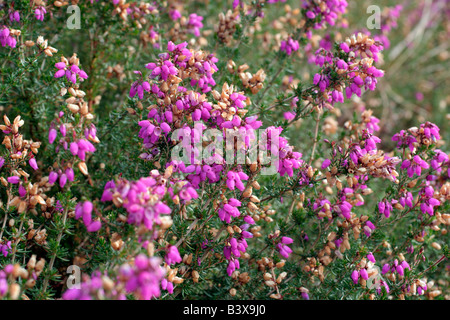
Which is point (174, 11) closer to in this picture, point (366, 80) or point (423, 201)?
point (366, 80)

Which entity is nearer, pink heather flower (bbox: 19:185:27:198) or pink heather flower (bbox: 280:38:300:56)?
pink heather flower (bbox: 19:185:27:198)

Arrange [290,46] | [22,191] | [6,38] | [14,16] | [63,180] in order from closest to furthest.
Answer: [63,180] < [22,191] < [6,38] < [14,16] < [290,46]

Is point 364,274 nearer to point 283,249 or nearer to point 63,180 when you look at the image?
point 283,249

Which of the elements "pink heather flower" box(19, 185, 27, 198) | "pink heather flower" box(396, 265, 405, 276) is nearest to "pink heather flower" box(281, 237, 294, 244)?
"pink heather flower" box(396, 265, 405, 276)

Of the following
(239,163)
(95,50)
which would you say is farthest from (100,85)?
(239,163)

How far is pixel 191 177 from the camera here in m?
2.62

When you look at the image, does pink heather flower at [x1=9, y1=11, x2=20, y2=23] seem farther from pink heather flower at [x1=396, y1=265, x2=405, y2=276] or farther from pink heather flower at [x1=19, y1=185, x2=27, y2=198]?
pink heather flower at [x1=396, y1=265, x2=405, y2=276]

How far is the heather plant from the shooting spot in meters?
2.38

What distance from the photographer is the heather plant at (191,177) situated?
2.38m

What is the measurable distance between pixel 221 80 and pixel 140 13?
3.25ft

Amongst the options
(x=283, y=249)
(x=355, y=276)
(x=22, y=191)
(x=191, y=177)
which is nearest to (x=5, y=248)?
(x=22, y=191)

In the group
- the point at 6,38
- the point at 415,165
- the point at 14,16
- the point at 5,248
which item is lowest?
the point at 5,248

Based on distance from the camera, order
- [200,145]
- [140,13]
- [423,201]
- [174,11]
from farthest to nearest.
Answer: [174,11] < [140,13] < [423,201] < [200,145]
